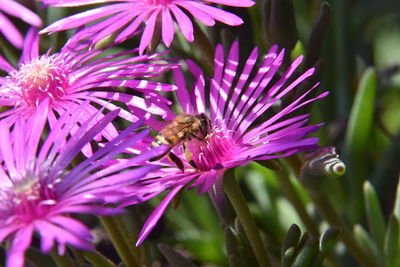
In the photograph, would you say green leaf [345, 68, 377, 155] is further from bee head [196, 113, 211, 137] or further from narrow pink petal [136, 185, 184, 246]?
narrow pink petal [136, 185, 184, 246]

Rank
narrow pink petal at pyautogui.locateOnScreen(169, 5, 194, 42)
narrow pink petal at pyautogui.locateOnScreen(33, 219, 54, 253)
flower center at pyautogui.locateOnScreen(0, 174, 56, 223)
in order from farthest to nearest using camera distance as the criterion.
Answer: narrow pink petal at pyautogui.locateOnScreen(169, 5, 194, 42) → flower center at pyautogui.locateOnScreen(0, 174, 56, 223) → narrow pink petal at pyautogui.locateOnScreen(33, 219, 54, 253)

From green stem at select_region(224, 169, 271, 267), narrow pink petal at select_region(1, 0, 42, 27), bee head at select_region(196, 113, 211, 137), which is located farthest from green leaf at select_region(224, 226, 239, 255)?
narrow pink petal at select_region(1, 0, 42, 27)

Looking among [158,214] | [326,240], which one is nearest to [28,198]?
[158,214]

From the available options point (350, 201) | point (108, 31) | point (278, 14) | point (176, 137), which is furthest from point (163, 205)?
point (350, 201)

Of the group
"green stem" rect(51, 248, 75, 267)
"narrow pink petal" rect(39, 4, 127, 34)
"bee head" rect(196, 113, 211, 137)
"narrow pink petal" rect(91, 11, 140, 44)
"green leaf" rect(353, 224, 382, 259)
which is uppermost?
"narrow pink petal" rect(39, 4, 127, 34)

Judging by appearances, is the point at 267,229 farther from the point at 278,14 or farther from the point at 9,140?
the point at 9,140

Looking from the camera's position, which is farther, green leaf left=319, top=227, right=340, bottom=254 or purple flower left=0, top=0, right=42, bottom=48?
green leaf left=319, top=227, right=340, bottom=254

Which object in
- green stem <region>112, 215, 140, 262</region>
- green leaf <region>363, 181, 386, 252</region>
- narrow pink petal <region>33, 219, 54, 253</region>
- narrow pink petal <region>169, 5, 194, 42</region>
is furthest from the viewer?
green leaf <region>363, 181, 386, 252</region>

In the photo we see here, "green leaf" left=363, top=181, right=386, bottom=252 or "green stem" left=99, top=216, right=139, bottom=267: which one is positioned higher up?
"green stem" left=99, top=216, right=139, bottom=267
